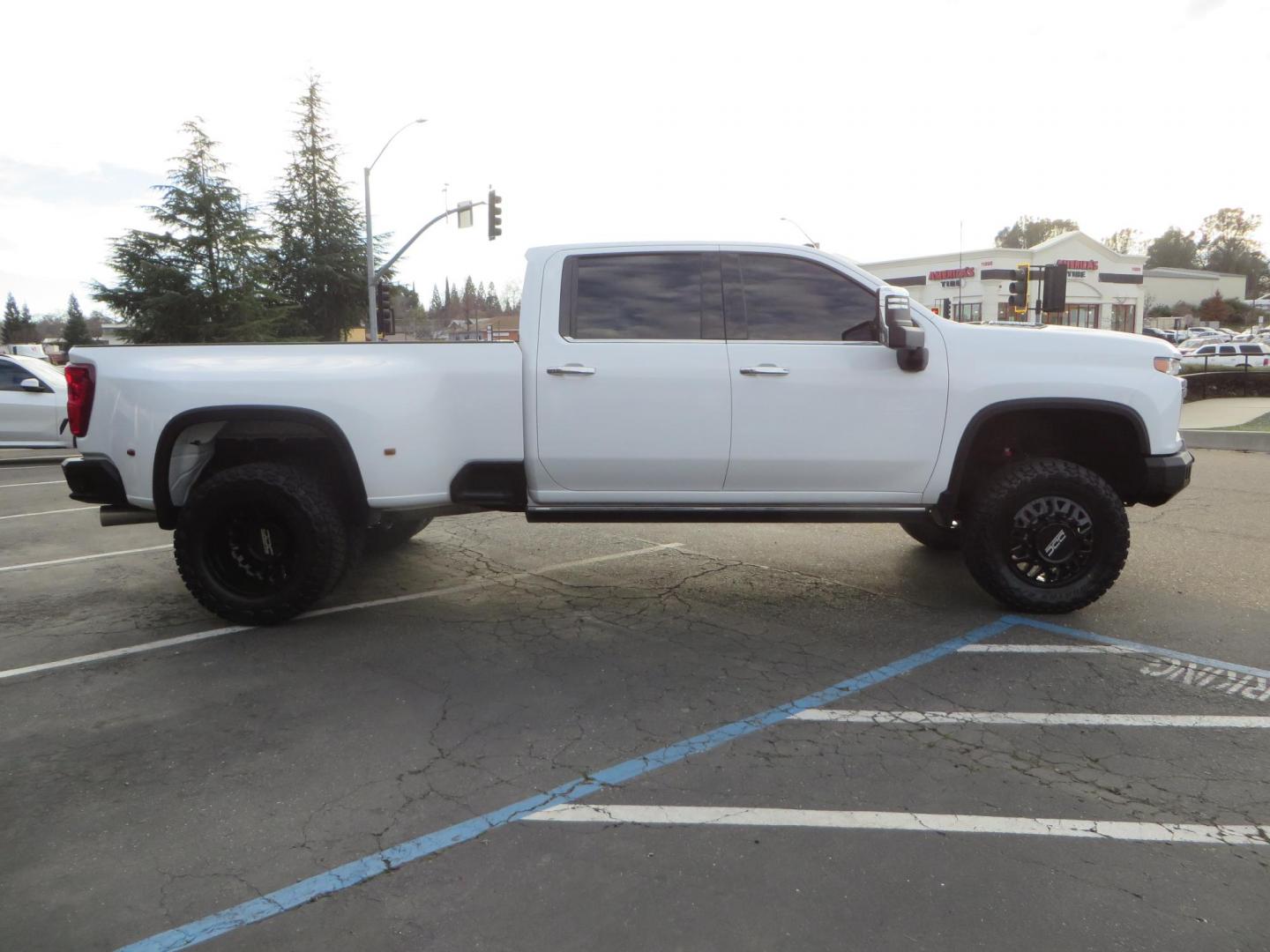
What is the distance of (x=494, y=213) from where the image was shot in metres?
24.2

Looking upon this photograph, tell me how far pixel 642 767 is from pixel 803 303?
2.87 metres

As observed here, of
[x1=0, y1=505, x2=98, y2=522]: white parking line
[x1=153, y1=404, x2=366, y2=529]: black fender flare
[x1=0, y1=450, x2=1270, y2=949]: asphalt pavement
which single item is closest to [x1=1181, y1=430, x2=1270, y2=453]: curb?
[x1=0, y1=450, x2=1270, y2=949]: asphalt pavement

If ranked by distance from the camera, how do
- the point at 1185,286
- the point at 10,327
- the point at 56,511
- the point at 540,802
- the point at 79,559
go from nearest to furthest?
1. the point at 540,802
2. the point at 79,559
3. the point at 56,511
4. the point at 1185,286
5. the point at 10,327

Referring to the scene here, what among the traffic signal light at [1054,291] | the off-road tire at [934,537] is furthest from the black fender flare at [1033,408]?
the traffic signal light at [1054,291]

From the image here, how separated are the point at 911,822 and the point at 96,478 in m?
4.63

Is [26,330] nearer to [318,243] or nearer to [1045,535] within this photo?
[318,243]

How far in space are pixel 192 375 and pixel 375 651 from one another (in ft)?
5.99

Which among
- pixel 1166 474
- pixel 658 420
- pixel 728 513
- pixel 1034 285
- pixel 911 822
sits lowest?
pixel 911 822

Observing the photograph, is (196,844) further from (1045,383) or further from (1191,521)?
(1191,521)

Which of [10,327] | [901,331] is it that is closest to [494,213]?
[901,331]

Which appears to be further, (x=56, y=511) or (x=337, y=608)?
(x=56, y=511)

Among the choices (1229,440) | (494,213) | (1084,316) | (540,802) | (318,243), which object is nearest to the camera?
(540,802)

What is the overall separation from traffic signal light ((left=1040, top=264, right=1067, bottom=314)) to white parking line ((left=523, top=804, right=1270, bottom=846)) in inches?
527

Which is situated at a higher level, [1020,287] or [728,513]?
[1020,287]
